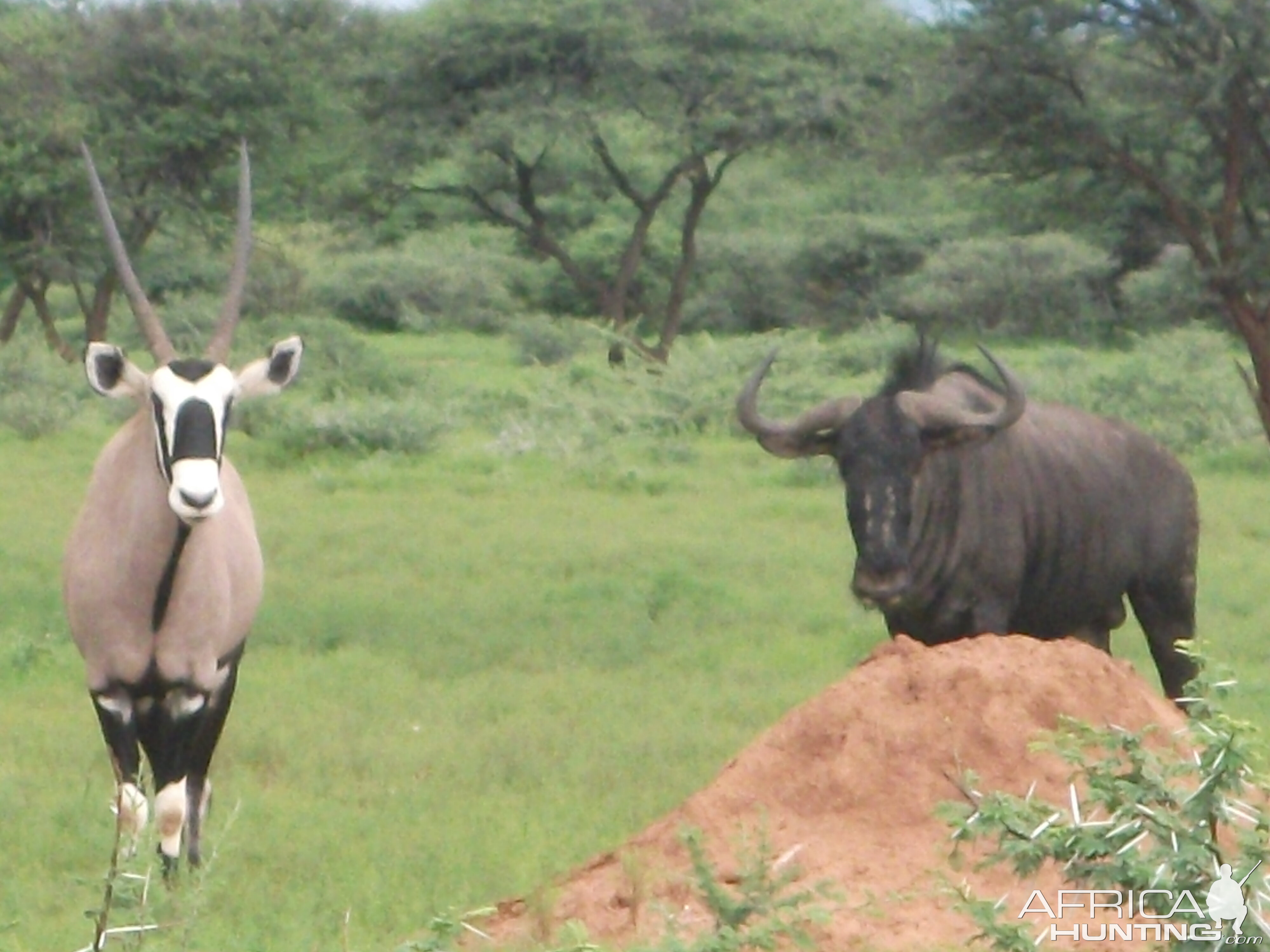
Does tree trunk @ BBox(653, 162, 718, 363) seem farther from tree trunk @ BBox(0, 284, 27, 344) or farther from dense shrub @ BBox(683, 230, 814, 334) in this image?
tree trunk @ BBox(0, 284, 27, 344)

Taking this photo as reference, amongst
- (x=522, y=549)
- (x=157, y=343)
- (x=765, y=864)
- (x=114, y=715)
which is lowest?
(x=522, y=549)

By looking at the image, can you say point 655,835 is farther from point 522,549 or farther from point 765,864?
point 522,549

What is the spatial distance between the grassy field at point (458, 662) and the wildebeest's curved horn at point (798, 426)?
119 cm

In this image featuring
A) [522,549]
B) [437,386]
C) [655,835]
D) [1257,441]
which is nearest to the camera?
[655,835]

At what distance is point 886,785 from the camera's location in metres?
5.52

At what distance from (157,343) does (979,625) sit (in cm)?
290

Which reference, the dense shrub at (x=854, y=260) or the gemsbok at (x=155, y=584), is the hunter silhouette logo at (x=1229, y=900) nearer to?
the gemsbok at (x=155, y=584)

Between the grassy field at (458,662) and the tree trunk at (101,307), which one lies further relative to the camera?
the tree trunk at (101,307)

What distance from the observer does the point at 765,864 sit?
4.16m

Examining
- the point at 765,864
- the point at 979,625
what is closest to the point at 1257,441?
the point at 979,625

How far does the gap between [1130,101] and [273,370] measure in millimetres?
9202

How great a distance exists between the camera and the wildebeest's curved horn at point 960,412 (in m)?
7.27

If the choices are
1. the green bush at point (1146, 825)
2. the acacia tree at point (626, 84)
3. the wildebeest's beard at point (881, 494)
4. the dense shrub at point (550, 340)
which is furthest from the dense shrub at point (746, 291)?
the green bush at point (1146, 825)

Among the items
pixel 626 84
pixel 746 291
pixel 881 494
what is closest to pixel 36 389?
pixel 626 84
